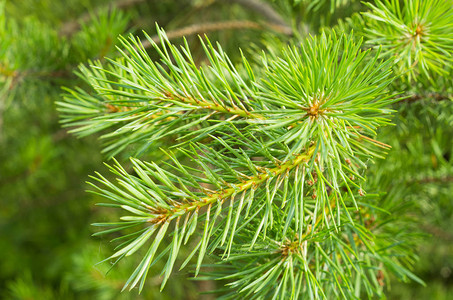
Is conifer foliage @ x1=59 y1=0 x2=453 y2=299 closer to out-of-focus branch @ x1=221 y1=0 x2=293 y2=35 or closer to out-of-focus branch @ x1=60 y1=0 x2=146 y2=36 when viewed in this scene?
out-of-focus branch @ x1=221 y1=0 x2=293 y2=35

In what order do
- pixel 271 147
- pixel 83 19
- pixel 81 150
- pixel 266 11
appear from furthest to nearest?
pixel 81 150 < pixel 83 19 < pixel 266 11 < pixel 271 147

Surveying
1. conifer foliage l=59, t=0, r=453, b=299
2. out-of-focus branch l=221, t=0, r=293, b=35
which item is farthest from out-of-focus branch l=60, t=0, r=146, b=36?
conifer foliage l=59, t=0, r=453, b=299

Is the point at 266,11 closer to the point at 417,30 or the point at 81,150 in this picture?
the point at 417,30

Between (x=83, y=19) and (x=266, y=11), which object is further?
(x=83, y=19)

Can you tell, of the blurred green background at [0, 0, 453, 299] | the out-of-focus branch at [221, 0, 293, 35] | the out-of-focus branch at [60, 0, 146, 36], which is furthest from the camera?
the out-of-focus branch at [60, 0, 146, 36]

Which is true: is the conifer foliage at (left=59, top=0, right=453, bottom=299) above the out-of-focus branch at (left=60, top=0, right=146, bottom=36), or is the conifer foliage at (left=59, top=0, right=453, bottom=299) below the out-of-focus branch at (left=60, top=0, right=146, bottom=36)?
below

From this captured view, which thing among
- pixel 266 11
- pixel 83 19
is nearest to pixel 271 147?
pixel 266 11

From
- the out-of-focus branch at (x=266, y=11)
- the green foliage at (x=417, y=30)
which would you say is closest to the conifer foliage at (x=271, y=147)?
the green foliage at (x=417, y=30)

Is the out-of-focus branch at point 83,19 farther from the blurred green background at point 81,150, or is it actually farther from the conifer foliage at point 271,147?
the conifer foliage at point 271,147
